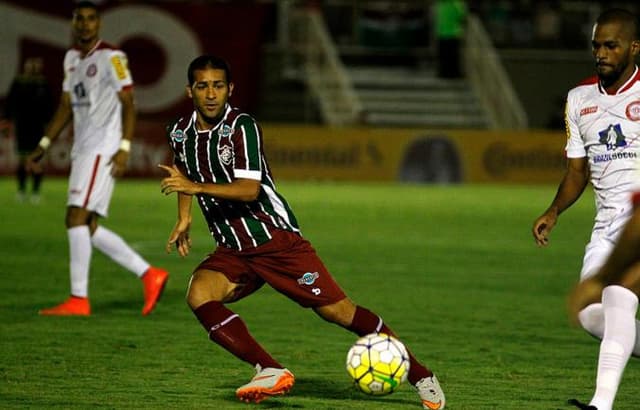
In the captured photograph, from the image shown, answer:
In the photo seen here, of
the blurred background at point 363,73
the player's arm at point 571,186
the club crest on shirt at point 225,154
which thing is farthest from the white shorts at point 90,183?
the blurred background at point 363,73

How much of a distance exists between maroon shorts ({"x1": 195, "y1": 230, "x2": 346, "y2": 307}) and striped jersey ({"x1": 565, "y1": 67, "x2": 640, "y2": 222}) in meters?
1.37

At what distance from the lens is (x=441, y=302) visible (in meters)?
11.2

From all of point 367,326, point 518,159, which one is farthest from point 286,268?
point 518,159

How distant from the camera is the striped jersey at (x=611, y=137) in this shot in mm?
6441

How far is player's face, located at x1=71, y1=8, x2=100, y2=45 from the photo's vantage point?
9.78 m

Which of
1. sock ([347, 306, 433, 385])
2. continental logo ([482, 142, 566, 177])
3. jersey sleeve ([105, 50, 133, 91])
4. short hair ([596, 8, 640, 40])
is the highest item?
short hair ([596, 8, 640, 40])

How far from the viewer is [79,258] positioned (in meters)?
9.93

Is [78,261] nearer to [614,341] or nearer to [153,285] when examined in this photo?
[153,285]

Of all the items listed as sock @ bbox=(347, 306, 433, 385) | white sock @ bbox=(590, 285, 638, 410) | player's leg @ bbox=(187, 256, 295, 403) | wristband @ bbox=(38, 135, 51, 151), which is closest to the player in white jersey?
white sock @ bbox=(590, 285, 638, 410)

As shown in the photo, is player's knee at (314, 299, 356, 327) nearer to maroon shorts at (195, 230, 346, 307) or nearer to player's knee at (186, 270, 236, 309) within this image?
maroon shorts at (195, 230, 346, 307)

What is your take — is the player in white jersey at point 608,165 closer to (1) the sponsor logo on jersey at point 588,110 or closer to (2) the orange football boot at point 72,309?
(1) the sponsor logo on jersey at point 588,110

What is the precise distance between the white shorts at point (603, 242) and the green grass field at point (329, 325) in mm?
829

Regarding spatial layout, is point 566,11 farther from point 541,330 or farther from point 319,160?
point 541,330

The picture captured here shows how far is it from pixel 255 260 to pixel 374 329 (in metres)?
0.68
